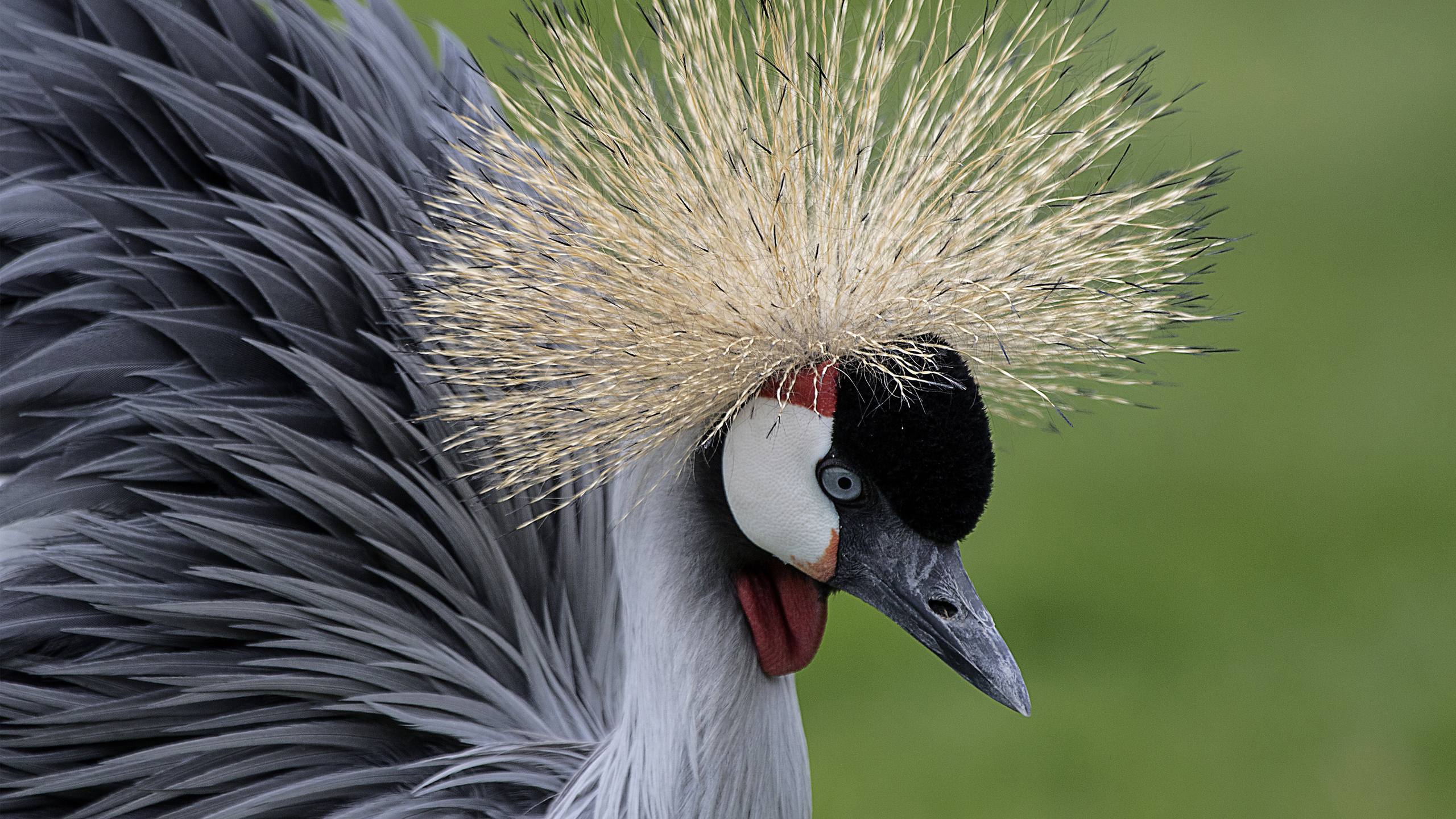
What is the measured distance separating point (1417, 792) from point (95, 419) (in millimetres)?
1811

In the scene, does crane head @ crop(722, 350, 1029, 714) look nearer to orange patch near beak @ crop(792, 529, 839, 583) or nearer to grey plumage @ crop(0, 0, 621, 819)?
orange patch near beak @ crop(792, 529, 839, 583)

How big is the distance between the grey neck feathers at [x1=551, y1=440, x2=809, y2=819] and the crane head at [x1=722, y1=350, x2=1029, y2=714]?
0.18ft

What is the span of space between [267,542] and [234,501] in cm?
5

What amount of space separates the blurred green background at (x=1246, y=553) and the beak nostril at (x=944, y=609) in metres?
1.10

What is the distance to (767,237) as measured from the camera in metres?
0.91

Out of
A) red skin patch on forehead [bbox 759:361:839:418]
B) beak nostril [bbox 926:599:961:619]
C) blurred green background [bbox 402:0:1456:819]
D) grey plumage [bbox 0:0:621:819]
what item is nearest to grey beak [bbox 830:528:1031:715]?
beak nostril [bbox 926:599:961:619]

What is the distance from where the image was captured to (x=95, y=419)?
1.12m

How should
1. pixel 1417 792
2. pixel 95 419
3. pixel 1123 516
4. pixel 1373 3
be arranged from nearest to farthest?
pixel 95 419
pixel 1417 792
pixel 1123 516
pixel 1373 3

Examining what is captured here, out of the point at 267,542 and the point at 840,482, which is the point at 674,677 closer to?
the point at 840,482

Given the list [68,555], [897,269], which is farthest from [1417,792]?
[68,555]

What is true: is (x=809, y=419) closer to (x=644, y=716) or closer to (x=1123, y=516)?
(x=644, y=716)

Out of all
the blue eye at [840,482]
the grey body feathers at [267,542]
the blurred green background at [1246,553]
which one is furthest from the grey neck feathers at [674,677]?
the blurred green background at [1246,553]

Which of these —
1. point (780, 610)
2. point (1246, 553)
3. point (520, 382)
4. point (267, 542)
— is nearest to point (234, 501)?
point (267, 542)

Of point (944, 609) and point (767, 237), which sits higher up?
point (767, 237)
